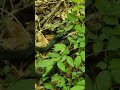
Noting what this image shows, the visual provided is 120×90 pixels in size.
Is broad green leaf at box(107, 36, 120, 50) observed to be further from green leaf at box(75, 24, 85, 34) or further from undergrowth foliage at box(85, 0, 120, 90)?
green leaf at box(75, 24, 85, 34)

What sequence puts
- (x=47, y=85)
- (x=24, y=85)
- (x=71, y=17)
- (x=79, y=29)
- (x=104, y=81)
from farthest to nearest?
1. (x=71, y=17)
2. (x=79, y=29)
3. (x=47, y=85)
4. (x=24, y=85)
5. (x=104, y=81)

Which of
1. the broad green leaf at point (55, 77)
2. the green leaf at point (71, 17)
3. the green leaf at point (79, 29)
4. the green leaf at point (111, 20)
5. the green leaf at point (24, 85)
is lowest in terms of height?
the green leaf at point (24, 85)

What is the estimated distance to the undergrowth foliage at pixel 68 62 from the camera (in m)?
1.83

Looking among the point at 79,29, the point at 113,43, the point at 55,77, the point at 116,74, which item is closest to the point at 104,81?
the point at 116,74

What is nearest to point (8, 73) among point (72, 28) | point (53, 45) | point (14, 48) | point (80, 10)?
point (14, 48)

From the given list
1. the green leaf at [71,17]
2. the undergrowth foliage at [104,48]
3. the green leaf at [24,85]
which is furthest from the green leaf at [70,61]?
the green leaf at [71,17]

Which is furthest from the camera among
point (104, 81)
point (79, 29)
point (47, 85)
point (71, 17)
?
point (71, 17)

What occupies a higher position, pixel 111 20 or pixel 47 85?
pixel 111 20

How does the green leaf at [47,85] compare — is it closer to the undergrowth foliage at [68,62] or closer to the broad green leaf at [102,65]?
the undergrowth foliage at [68,62]

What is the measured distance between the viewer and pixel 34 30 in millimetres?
2211

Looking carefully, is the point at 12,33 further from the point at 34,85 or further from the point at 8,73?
the point at 34,85

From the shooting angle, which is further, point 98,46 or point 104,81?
point 98,46

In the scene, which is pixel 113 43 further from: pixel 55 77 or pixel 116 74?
pixel 55 77

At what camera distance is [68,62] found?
180cm
